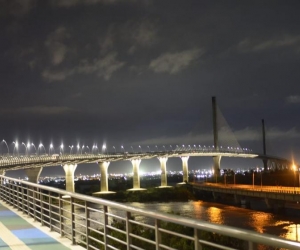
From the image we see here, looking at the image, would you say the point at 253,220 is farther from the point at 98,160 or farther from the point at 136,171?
the point at 136,171

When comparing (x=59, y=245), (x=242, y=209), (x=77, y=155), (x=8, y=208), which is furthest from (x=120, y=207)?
(x=77, y=155)

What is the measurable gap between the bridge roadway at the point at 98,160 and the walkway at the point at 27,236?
70.7 meters

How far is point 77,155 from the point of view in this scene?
115 meters

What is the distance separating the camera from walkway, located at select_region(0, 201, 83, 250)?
11117 mm

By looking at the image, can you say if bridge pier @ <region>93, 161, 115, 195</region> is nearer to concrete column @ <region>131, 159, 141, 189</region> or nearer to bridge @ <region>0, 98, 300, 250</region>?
bridge @ <region>0, 98, 300, 250</region>

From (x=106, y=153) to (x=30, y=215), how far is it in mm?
113684

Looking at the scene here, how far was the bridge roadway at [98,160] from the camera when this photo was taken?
9644 cm

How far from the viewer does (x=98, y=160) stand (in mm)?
118375

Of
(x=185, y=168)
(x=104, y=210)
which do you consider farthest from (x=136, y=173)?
(x=104, y=210)

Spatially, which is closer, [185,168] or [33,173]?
[33,173]

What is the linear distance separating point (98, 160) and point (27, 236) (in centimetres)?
10632

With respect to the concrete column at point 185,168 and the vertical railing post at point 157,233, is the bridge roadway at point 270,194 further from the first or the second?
the vertical railing post at point 157,233

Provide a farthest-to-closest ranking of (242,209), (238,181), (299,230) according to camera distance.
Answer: (238,181), (242,209), (299,230)

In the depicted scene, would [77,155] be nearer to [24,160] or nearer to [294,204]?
[24,160]
